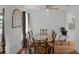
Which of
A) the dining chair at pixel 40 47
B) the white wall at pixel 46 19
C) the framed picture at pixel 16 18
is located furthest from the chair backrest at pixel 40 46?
the framed picture at pixel 16 18

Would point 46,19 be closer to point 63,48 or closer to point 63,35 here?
point 63,35

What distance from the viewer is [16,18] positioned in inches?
66.2

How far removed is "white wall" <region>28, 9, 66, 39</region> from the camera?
1.69 m

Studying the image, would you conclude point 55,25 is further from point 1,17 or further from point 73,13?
point 1,17

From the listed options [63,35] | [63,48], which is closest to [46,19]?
[63,35]

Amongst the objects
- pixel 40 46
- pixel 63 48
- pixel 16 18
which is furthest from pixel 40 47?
pixel 16 18

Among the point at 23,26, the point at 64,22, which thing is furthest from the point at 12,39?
the point at 64,22

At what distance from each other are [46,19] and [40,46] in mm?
372

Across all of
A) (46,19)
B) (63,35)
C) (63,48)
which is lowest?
(63,48)

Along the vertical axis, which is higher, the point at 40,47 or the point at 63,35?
the point at 63,35

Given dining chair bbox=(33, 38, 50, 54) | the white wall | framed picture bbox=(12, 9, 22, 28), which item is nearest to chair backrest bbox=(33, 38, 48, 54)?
dining chair bbox=(33, 38, 50, 54)

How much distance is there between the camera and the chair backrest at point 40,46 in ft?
5.60

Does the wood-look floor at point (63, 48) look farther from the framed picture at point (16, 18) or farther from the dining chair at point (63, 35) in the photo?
the framed picture at point (16, 18)
